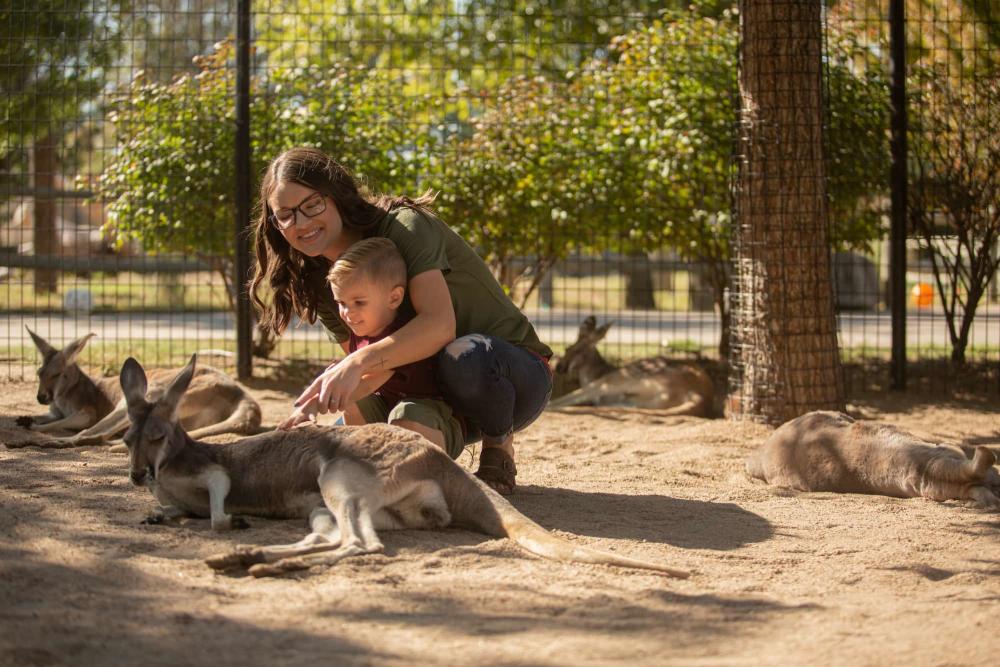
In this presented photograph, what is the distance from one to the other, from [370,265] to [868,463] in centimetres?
257

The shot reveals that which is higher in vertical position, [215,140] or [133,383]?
[215,140]

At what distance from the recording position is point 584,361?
10.1m

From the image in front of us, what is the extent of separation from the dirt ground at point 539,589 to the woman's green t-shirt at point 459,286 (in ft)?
2.50

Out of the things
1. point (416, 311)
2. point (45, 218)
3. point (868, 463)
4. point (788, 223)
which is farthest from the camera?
point (45, 218)

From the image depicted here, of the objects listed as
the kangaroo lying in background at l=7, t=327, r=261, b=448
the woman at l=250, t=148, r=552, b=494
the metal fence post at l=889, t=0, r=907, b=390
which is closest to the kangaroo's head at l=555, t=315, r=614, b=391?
the metal fence post at l=889, t=0, r=907, b=390

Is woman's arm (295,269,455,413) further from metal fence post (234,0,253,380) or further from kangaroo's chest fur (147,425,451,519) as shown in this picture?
metal fence post (234,0,253,380)

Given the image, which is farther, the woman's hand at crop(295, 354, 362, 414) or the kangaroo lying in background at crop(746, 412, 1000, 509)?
the kangaroo lying in background at crop(746, 412, 1000, 509)

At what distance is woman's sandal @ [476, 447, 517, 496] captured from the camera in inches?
206

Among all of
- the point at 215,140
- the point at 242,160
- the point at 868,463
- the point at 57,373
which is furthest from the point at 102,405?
the point at 868,463

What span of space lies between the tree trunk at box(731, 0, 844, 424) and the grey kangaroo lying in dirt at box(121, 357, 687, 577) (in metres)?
3.49

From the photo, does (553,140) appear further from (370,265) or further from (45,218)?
(45,218)

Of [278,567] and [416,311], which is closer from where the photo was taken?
[278,567]

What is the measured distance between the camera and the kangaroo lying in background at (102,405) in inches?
266

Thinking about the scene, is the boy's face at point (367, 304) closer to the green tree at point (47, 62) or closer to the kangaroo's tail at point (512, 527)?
the kangaroo's tail at point (512, 527)
